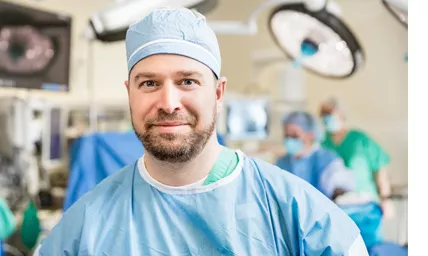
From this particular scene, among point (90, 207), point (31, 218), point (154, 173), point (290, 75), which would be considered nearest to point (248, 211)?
point (154, 173)

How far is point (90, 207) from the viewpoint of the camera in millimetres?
1107

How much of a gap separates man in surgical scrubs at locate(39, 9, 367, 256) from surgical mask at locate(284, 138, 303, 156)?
1711mm

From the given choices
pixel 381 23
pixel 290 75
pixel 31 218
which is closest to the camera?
pixel 31 218

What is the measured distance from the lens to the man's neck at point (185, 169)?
1.11 metres

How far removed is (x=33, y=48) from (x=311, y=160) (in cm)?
160

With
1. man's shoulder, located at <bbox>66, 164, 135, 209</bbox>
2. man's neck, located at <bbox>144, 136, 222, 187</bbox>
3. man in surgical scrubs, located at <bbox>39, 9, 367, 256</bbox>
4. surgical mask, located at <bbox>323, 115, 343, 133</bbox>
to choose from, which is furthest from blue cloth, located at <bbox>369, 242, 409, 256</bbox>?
surgical mask, located at <bbox>323, 115, 343, 133</bbox>

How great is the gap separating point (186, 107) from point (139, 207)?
268 mm

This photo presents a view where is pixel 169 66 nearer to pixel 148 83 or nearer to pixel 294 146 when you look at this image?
pixel 148 83

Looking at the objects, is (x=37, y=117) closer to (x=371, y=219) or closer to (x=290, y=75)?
(x=371, y=219)

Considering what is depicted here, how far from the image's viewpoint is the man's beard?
1.03 meters

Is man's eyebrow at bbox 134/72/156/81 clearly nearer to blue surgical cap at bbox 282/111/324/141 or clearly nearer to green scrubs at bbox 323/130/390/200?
blue surgical cap at bbox 282/111/324/141

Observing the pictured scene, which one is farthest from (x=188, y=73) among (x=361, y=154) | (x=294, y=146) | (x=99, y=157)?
(x=361, y=154)

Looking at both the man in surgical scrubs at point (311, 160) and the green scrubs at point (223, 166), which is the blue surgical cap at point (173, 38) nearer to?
the green scrubs at point (223, 166)

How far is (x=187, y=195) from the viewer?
3.65ft
